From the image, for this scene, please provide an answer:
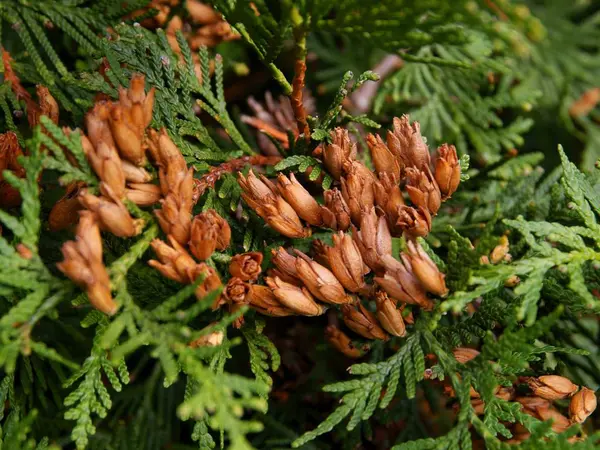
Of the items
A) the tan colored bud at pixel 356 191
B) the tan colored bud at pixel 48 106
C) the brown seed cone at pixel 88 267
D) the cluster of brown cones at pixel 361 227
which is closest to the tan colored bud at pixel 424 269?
the cluster of brown cones at pixel 361 227

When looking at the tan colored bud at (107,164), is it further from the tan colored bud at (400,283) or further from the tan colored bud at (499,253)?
the tan colored bud at (499,253)

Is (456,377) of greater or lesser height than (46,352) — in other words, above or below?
below

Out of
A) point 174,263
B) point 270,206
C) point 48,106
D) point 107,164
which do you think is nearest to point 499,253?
point 270,206

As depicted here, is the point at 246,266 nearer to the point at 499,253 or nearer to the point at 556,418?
the point at 499,253

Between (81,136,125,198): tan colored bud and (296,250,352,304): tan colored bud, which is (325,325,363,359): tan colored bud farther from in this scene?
(81,136,125,198): tan colored bud

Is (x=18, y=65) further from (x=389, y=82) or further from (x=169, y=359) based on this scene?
(x=389, y=82)

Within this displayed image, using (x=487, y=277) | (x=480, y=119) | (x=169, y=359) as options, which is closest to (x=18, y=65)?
(x=169, y=359)
